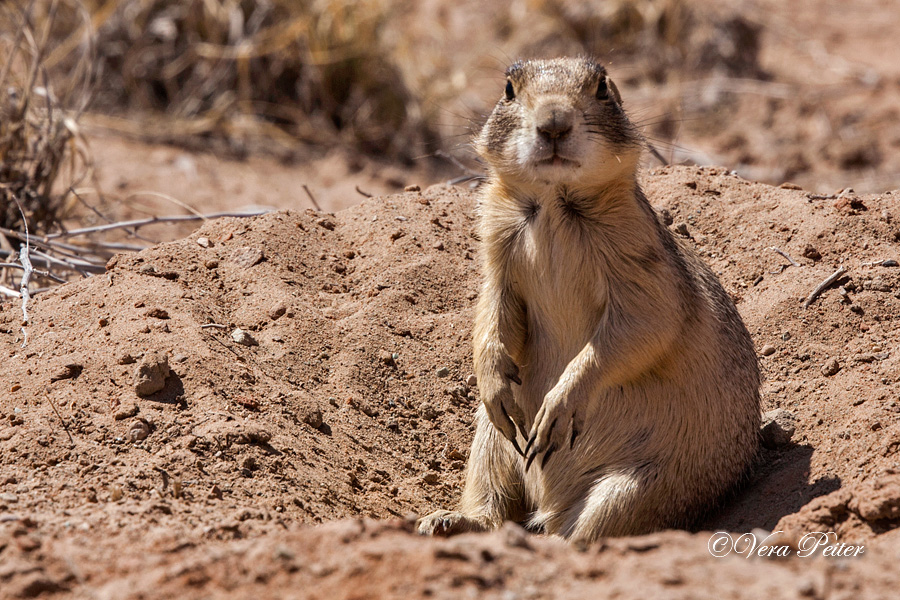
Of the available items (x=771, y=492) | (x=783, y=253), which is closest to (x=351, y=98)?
(x=783, y=253)

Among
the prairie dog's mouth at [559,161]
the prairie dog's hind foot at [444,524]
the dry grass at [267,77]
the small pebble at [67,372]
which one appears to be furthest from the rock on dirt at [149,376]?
the dry grass at [267,77]

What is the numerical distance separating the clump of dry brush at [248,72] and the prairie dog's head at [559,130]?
6737mm

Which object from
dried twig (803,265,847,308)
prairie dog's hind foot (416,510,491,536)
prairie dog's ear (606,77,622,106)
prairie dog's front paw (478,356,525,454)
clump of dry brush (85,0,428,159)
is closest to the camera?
prairie dog's hind foot (416,510,491,536)

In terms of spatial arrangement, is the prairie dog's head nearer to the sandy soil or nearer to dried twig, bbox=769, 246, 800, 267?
the sandy soil

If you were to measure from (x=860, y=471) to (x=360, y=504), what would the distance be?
2.04 metres

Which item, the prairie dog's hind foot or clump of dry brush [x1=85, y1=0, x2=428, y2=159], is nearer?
the prairie dog's hind foot

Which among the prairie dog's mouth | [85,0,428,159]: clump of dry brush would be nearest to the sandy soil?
the prairie dog's mouth

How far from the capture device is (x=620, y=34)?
12.8 metres

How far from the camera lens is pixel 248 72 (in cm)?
1045

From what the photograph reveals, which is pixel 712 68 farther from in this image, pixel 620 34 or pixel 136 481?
pixel 136 481

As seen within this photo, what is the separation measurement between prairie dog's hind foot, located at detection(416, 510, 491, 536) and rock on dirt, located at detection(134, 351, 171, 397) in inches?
48.7

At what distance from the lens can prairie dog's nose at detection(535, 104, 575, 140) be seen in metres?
3.73

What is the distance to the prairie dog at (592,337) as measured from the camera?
3939mm

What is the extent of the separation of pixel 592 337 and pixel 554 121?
3.00 feet
